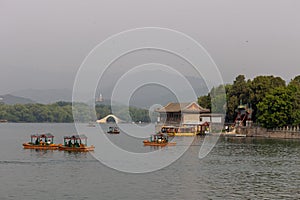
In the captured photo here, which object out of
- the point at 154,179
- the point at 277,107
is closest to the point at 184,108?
the point at 277,107

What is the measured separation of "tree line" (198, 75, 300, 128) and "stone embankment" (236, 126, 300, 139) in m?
1.08

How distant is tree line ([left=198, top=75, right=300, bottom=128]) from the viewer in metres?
80.2

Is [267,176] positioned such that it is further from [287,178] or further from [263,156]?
[263,156]

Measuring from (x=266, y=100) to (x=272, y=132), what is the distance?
6331 millimetres

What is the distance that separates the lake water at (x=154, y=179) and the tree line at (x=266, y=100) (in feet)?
110

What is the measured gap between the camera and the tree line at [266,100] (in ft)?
263

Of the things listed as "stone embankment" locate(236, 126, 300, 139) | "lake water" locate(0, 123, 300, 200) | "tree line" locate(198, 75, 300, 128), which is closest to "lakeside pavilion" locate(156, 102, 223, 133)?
"tree line" locate(198, 75, 300, 128)

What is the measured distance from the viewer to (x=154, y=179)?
33906mm

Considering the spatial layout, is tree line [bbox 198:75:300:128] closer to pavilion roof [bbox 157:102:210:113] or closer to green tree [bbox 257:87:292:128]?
green tree [bbox 257:87:292:128]

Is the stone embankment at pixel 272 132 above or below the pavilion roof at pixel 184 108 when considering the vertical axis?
below

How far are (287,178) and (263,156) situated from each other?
50.8 ft

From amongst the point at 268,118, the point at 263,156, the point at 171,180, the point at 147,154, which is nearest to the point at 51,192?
the point at 171,180

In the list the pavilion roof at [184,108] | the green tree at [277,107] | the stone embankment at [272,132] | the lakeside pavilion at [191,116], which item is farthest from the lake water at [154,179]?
the pavilion roof at [184,108]

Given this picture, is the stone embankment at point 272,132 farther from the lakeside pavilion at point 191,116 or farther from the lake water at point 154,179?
the lake water at point 154,179
